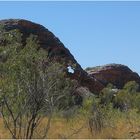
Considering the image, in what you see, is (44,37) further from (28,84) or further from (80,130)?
(28,84)

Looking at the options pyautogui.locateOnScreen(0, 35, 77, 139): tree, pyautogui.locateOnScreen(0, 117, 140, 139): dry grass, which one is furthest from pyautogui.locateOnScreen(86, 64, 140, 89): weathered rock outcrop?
pyautogui.locateOnScreen(0, 35, 77, 139): tree

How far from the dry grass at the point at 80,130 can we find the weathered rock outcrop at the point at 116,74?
35917 millimetres

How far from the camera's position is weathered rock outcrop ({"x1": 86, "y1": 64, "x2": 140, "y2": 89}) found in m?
57.3

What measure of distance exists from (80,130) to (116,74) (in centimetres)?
4110

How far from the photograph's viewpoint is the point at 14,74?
472 inches

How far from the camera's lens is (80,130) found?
17.3 meters

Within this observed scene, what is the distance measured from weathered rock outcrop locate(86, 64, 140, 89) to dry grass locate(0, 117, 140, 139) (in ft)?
118

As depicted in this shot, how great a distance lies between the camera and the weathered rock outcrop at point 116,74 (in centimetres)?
5734

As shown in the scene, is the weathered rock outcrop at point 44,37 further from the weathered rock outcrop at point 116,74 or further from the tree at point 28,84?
the tree at point 28,84

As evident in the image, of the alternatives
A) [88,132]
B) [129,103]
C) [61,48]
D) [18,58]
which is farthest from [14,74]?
[61,48]

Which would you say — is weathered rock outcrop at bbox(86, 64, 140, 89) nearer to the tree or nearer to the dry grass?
the dry grass

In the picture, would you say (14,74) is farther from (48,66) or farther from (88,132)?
(88,132)

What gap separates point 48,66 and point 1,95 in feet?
5.51

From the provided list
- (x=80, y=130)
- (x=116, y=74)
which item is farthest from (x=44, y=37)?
(x=80, y=130)
